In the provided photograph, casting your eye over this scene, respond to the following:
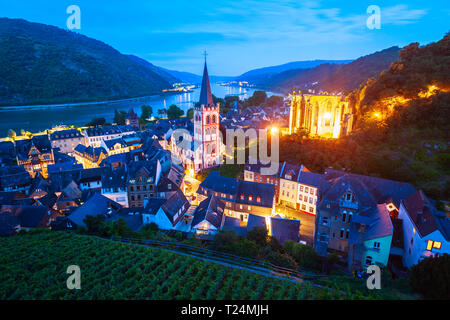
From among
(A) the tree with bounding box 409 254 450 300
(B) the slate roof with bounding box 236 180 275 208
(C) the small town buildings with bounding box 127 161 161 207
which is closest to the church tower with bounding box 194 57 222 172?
(C) the small town buildings with bounding box 127 161 161 207

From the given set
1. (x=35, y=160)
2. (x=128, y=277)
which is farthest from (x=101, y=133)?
(x=128, y=277)

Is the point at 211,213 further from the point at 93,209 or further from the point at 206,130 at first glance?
the point at 206,130

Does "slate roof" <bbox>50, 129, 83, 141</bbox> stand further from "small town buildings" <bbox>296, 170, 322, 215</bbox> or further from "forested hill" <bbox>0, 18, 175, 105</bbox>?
"forested hill" <bbox>0, 18, 175, 105</bbox>

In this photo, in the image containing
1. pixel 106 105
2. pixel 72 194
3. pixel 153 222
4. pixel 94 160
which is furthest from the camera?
pixel 106 105

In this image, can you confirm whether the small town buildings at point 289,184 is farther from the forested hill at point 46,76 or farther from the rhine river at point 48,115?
the forested hill at point 46,76

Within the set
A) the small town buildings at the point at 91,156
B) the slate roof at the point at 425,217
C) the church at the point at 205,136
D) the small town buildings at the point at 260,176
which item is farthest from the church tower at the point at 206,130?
the slate roof at the point at 425,217

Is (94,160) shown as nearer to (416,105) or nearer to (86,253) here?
(86,253)

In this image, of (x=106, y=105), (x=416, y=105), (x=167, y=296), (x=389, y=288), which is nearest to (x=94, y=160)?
(x=167, y=296)
